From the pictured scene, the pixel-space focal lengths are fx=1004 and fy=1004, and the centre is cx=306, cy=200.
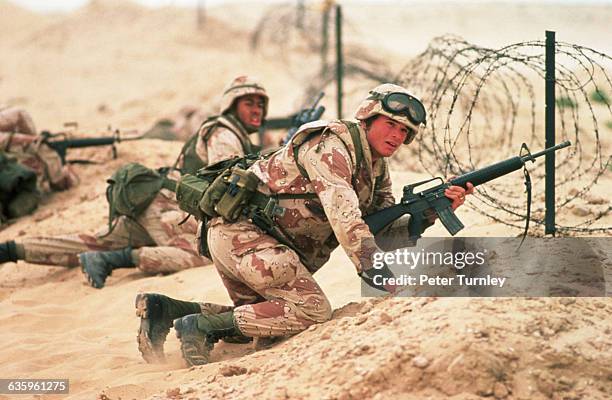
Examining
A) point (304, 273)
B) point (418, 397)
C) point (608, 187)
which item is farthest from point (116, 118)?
point (418, 397)

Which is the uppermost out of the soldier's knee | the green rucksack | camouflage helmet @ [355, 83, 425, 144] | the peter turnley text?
camouflage helmet @ [355, 83, 425, 144]

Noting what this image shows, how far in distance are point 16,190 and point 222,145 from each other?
3367 mm

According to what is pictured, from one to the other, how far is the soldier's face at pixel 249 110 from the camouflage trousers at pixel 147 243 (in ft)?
2.74

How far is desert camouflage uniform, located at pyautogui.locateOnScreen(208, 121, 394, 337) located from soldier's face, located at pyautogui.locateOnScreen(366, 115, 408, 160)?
47 mm

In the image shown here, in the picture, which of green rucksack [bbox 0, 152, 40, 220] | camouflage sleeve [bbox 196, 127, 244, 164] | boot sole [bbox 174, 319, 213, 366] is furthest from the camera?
green rucksack [bbox 0, 152, 40, 220]

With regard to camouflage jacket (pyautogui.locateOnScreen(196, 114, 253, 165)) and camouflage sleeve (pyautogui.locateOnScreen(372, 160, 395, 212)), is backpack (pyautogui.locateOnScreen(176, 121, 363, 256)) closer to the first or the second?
camouflage sleeve (pyautogui.locateOnScreen(372, 160, 395, 212))

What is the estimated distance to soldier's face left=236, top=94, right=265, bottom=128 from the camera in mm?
7082

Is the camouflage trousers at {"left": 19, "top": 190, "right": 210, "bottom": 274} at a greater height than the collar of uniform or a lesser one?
lesser

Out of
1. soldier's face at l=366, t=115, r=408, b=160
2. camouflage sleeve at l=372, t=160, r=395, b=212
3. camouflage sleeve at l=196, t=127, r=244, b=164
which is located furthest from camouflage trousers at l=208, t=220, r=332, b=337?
camouflage sleeve at l=196, t=127, r=244, b=164

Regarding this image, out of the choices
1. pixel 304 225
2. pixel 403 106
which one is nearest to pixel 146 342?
pixel 304 225

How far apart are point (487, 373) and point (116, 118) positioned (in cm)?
1321

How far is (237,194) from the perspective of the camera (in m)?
5.04

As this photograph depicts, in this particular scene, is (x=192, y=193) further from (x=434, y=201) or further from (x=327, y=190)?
(x=434, y=201)

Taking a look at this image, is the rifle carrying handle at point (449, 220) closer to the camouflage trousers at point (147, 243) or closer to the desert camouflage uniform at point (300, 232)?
the desert camouflage uniform at point (300, 232)
